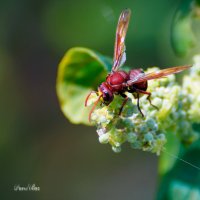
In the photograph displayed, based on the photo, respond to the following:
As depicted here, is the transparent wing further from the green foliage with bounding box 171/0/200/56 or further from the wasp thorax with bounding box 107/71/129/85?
the green foliage with bounding box 171/0/200/56

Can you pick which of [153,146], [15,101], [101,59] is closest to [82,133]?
[15,101]

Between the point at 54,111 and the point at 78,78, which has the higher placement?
the point at 78,78

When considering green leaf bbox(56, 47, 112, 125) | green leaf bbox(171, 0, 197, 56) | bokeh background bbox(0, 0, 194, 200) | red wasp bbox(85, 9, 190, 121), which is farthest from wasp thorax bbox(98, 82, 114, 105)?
bokeh background bbox(0, 0, 194, 200)

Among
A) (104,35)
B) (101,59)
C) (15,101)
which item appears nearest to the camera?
(101,59)

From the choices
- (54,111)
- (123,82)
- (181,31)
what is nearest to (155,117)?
(123,82)

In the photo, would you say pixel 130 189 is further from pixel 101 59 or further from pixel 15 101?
pixel 101 59

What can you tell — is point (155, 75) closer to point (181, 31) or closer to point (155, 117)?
point (155, 117)
